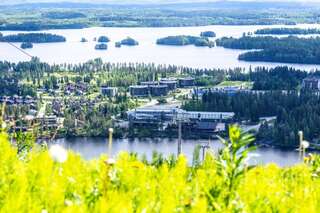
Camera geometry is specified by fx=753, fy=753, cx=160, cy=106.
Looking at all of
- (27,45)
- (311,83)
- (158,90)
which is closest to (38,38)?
(27,45)

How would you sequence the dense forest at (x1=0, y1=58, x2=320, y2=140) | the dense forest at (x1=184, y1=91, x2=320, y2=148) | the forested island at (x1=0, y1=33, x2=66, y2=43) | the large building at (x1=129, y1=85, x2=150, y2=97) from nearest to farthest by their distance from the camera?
1. the dense forest at (x1=184, y1=91, x2=320, y2=148)
2. the dense forest at (x1=0, y1=58, x2=320, y2=140)
3. the large building at (x1=129, y1=85, x2=150, y2=97)
4. the forested island at (x1=0, y1=33, x2=66, y2=43)

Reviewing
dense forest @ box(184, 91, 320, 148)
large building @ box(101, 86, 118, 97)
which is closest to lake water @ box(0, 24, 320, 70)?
large building @ box(101, 86, 118, 97)

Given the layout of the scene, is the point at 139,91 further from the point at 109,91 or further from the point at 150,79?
the point at 150,79

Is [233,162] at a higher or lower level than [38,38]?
higher

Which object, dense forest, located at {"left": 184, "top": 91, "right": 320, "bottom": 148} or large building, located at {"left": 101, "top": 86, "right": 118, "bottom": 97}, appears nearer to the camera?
dense forest, located at {"left": 184, "top": 91, "right": 320, "bottom": 148}

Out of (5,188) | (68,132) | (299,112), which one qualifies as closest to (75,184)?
(5,188)

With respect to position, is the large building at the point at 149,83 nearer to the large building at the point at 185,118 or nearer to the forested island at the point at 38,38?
the large building at the point at 185,118

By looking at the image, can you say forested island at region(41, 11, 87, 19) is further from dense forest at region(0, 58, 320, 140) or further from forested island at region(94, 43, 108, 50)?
dense forest at region(0, 58, 320, 140)

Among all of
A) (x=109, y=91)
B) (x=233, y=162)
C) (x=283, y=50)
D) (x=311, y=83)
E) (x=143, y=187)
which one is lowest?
(x=283, y=50)
